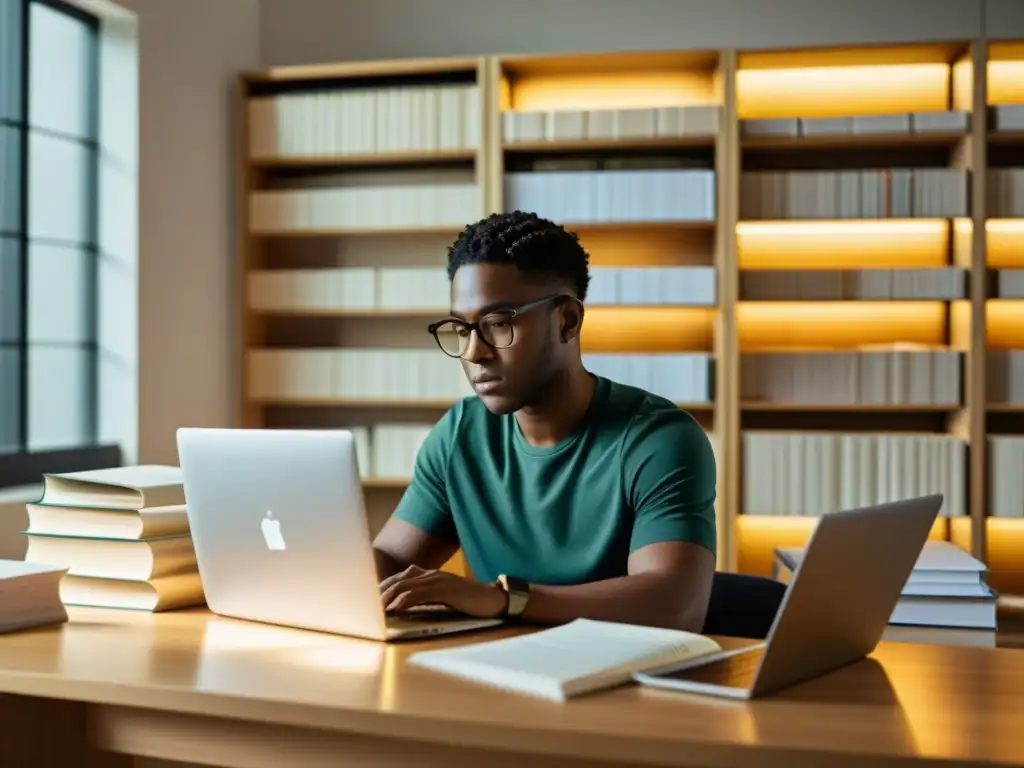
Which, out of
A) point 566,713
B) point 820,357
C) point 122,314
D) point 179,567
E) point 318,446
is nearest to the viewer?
point 566,713

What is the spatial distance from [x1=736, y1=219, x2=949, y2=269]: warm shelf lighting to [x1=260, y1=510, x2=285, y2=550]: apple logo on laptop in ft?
8.83

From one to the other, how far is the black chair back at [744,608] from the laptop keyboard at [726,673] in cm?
48

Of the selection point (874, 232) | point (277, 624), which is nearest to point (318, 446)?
point (277, 624)

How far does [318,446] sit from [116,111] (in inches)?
97.9

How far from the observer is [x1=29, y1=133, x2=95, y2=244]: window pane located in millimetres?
3412

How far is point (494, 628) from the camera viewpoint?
1590 millimetres

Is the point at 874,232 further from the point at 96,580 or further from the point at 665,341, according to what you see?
the point at 96,580

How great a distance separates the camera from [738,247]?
401cm

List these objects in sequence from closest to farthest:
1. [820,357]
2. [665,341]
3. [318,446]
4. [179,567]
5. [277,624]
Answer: [318,446], [277,624], [179,567], [820,357], [665,341]

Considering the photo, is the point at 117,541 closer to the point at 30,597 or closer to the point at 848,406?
the point at 30,597

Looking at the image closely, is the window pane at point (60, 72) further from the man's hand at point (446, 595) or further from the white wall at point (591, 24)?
the man's hand at point (446, 595)

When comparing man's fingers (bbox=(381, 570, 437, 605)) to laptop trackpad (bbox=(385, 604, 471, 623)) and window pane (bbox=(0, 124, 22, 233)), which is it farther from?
window pane (bbox=(0, 124, 22, 233))

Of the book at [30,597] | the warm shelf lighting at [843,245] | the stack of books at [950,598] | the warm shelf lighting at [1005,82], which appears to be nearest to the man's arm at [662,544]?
the stack of books at [950,598]

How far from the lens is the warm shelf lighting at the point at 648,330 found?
13.6ft
